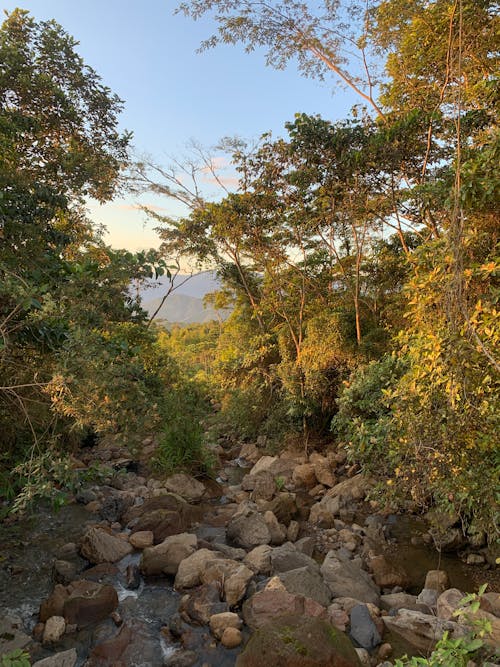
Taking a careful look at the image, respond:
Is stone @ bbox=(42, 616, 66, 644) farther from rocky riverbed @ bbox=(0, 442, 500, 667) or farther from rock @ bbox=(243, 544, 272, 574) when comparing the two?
rock @ bbox=(243, 544, 272, 574)

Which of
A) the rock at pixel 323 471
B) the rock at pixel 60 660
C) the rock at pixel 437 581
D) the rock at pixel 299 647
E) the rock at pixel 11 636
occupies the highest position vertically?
the rock at pixel 323 471

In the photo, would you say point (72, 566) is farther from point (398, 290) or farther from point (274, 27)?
point (274, 27)

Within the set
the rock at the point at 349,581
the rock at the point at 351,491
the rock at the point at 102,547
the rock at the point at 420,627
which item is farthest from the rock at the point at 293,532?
the rock at the point at 102,547

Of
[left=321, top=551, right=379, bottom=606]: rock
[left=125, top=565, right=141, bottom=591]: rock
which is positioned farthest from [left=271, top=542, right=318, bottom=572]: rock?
[left=125, top=565, right=141, bottom=591]: rock

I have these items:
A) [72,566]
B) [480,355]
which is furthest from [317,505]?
[480,355]

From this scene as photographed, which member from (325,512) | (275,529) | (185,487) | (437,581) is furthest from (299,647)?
(185,487)

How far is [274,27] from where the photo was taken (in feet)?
27.7

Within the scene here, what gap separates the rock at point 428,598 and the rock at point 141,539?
4139 millimetres

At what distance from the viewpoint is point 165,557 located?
21.1ft

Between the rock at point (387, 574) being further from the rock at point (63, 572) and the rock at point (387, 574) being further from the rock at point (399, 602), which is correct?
the rock at point (63, 572)

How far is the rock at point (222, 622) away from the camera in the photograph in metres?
4.92

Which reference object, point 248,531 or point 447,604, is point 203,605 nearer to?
point 248,531

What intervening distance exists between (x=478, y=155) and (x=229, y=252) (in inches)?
347

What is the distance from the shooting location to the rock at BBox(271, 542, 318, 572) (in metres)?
6.15
